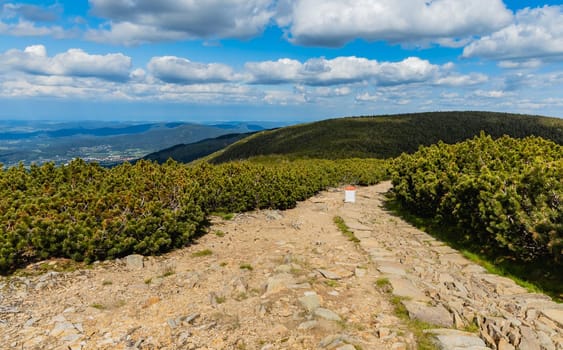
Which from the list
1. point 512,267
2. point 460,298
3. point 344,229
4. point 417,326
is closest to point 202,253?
point 344,229

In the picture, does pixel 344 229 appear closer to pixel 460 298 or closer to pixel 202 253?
pixel 202 253

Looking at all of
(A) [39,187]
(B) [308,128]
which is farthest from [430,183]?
(B) [308,128]

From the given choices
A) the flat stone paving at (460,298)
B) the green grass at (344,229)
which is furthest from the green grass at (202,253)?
the flat stone paving at (460,298)

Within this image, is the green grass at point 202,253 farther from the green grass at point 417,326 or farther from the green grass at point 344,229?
the green grass at point 417,326

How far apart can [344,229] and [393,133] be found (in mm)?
96325

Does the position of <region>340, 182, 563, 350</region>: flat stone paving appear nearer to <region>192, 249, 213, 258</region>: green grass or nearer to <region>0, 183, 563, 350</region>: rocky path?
<region>0, 183, 563, 350</region>: rocky path

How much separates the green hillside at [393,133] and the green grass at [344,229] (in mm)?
64802

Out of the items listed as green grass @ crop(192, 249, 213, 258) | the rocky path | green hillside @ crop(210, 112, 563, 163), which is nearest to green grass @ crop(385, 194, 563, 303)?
the rocky path

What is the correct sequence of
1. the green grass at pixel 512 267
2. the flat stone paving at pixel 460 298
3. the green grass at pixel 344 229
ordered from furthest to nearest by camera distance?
the green grass at pixel 344 229
the green grass at pixel 512 267
the flat stone paving at pixel 460 298

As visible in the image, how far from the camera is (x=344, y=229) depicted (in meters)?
11.7

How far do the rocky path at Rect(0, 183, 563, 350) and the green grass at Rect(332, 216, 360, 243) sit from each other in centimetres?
82

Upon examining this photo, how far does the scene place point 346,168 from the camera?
84.3ft

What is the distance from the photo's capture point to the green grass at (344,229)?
34.4 feet

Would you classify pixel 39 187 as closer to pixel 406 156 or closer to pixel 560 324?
pixel 560 324
